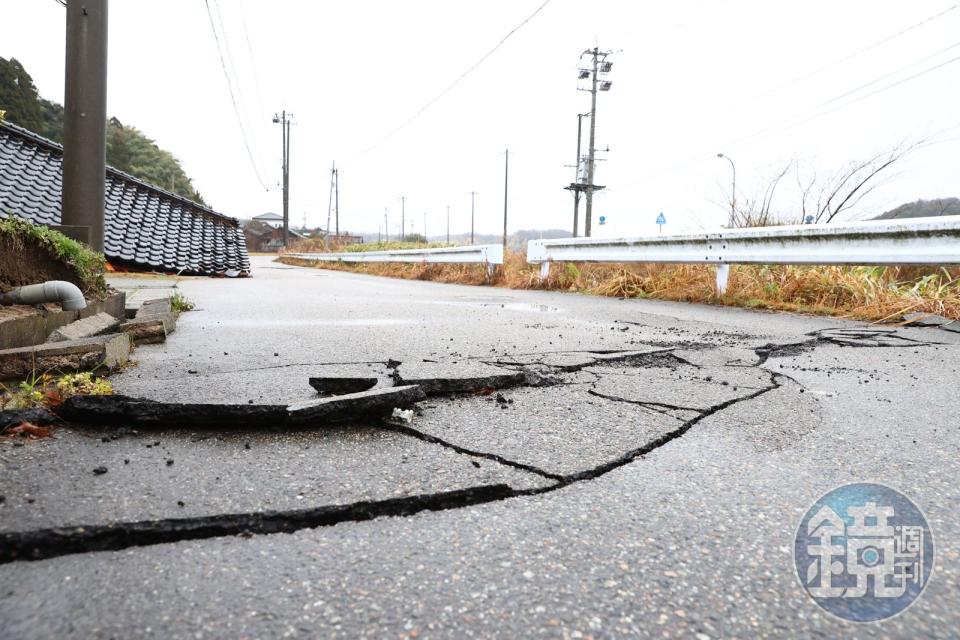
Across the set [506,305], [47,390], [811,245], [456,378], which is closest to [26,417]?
[47,390]

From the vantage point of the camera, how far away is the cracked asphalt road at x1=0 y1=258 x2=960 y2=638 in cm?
80

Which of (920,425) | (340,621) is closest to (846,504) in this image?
(920,425)

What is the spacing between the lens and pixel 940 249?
404cm

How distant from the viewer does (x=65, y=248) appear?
2.75 m

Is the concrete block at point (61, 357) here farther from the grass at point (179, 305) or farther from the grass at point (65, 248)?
the grass at point (179, 305)

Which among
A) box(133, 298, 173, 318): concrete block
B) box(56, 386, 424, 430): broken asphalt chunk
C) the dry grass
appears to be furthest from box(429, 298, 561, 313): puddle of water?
box(56, 386, 424, 430): broken asphalt chunk

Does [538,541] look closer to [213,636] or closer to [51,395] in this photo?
[213,636]

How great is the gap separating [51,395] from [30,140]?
5596 mm

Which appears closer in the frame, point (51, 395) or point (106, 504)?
point (106, 504)

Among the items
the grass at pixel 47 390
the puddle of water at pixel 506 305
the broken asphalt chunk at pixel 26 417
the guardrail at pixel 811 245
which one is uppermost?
the guardrail at pixel 811 245

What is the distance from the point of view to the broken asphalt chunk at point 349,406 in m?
1.53

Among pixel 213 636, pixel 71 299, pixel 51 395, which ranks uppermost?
pixel 71 299

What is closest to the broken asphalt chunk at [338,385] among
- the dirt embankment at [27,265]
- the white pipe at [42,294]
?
the white pipe at [42,294]

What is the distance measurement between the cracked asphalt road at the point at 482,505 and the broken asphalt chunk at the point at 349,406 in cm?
4
